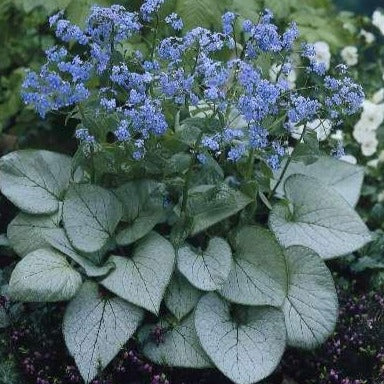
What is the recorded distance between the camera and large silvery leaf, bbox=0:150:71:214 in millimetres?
3221

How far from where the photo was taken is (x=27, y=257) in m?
2.94

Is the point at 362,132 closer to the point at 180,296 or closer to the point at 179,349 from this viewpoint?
the point at 180,296

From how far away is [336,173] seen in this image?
3658 mm

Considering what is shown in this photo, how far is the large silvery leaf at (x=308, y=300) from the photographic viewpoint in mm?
2996

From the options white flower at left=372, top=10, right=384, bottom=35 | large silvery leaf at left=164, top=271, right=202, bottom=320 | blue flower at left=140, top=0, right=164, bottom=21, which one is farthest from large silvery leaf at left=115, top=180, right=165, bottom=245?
white flower at left=372, top=10, right=384, bottom=35

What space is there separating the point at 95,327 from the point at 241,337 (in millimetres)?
501

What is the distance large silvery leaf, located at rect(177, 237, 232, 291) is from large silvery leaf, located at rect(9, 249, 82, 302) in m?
0.37

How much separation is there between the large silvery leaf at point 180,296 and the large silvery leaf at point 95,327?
12cm

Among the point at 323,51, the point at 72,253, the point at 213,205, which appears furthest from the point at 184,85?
the point at 323,51

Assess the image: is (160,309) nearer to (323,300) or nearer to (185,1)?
(323,300)

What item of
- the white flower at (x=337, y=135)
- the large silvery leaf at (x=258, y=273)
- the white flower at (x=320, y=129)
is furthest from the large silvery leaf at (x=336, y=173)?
the large silvery leaf at (x=258, y=273)

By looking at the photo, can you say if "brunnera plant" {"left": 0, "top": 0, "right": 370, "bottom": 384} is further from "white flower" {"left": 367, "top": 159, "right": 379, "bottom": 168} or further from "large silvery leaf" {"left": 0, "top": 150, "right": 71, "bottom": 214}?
"white flower" {"left": 367, "top": 159, "right": 379, "bottom": 168}

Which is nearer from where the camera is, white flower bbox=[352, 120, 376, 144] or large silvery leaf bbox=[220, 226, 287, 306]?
large silvery leaf bbox=[220, 226, 287, 306]

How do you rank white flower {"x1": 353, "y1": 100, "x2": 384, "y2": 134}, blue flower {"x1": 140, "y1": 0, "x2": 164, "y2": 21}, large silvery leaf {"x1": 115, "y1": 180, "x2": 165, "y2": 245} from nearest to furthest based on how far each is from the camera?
blue flower {"x1": 140, "y1": 0, "x2": 164, "y2": 21}
large silvery leaf {"x1": 115, "y1": 180, "x2": 165, "y2": 245}
white flower {"x1": 353, "y1": 100, "x2": 384, "y2": 134}
